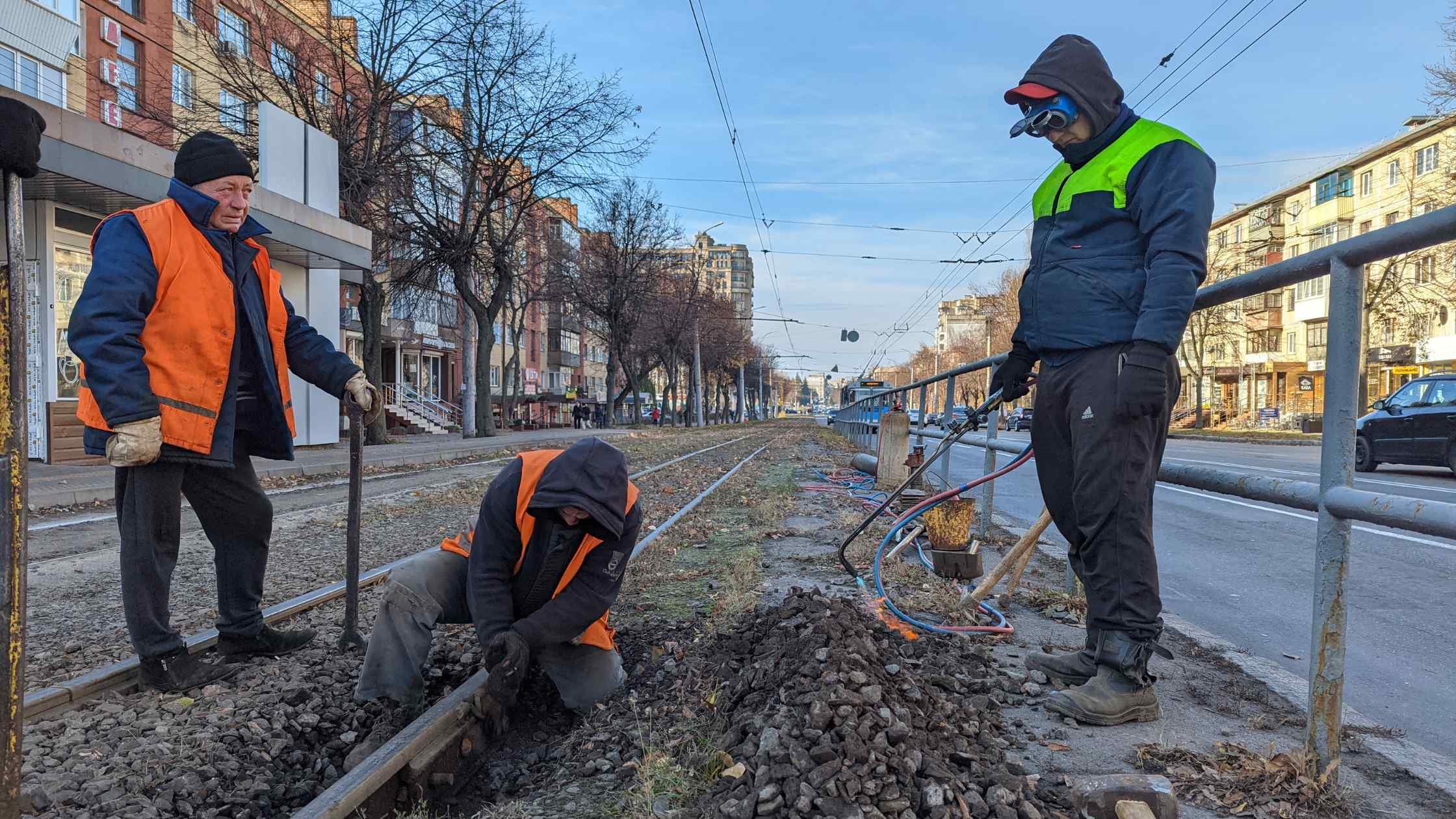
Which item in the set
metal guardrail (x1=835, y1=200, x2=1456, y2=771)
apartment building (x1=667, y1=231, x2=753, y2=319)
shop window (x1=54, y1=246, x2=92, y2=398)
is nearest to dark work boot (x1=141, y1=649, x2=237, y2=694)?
metal guardrail (x1=835, y1=200, x2=1456, y2=771)

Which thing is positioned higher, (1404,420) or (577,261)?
(577,261)

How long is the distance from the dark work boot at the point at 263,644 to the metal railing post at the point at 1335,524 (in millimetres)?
3744

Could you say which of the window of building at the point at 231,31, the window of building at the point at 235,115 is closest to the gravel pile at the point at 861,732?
the window of building at the point at 235,115

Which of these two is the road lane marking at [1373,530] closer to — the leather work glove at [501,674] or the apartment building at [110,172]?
the leather work glove at [501,674]

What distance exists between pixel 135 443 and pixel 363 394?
0.92m

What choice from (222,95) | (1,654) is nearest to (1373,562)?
(1,654)

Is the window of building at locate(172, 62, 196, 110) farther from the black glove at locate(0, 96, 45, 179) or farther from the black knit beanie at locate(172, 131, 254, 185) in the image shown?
the black glove at locate(0, 96, 45, 179)

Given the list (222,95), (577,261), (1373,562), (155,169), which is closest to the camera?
(1373,562)

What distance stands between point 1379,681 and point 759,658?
9.00 feet

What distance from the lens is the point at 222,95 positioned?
26375 millimetres

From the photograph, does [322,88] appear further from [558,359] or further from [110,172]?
[558,359]

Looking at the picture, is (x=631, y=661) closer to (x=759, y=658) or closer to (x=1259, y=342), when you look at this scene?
(x=759, y=658)

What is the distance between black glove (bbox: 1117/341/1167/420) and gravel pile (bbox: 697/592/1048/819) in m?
1.06

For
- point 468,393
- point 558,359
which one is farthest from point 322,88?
point 558,359
